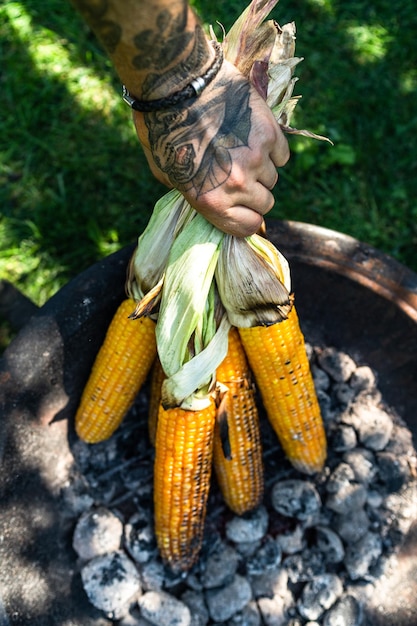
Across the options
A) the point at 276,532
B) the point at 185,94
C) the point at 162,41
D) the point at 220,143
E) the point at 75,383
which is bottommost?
the point at 276,532

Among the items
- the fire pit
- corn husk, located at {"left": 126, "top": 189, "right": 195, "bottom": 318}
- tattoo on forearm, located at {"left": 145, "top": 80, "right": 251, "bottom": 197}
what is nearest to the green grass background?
the fire pit

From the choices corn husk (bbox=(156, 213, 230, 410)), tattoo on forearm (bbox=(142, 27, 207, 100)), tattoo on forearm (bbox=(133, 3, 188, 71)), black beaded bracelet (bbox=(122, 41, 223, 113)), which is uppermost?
tattoo on forearm (bbox=(133, 3, 188, 71))

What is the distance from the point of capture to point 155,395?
6.85ft

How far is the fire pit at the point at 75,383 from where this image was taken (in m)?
1.83

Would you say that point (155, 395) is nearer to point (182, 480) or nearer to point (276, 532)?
point (182, 480)

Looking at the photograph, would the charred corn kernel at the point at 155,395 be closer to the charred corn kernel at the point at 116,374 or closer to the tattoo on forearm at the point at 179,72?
the charred corn kernel at the point at 116,374

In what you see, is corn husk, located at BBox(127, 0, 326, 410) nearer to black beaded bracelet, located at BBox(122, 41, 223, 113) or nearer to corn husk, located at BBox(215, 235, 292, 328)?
corn husk, located at BBox(215, 235, 292, 328)

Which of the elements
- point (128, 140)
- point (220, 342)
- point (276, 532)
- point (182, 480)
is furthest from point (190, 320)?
point (128, 140)

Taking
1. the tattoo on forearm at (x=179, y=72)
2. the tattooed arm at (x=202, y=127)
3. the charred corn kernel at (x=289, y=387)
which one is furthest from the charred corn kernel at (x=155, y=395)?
the tattoo on forearm at (x=179, y=72)

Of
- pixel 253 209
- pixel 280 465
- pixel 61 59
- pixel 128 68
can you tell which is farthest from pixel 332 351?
pixel 61 59

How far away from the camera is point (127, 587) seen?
194 centimetres

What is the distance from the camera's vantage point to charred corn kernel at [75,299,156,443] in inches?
74.2

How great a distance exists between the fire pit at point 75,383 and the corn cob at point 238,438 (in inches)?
7.2

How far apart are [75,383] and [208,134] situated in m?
0.99
